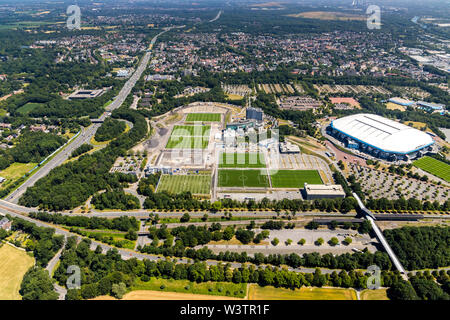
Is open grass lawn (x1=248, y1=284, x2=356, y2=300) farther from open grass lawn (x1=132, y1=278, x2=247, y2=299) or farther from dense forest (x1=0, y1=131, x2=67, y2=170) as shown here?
dense forest (x1=0, y1=131, x2=67, y2=170)

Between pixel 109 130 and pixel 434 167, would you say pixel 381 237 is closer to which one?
pixel 434 167

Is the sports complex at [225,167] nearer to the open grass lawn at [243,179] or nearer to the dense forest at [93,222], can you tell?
the open grass lawn at [243,179]

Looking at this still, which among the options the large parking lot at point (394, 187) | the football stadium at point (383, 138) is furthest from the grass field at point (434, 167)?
A: the large parking lot at point (394, 187)

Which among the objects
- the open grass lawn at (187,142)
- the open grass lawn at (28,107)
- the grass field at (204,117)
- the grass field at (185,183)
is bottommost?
the grass field at (185,183)

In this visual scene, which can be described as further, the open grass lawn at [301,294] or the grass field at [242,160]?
the grass field at [242,160]

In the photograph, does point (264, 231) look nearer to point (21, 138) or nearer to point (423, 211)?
point (423, 211)

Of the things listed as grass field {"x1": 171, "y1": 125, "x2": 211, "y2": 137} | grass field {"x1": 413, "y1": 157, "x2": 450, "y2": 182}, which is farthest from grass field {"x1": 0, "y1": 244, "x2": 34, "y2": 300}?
grass field {"x1": 413, "y1": 157, "x2": 450, "y2": 182}
